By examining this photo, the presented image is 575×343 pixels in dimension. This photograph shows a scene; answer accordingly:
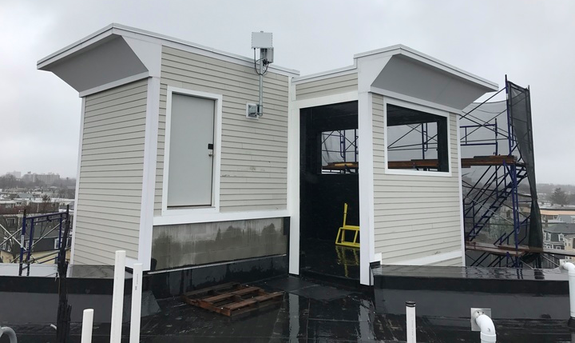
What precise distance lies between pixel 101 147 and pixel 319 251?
436 cm

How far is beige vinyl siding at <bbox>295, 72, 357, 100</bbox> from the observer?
15.7 feet

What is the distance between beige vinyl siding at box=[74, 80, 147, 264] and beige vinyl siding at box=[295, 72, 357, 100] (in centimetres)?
257

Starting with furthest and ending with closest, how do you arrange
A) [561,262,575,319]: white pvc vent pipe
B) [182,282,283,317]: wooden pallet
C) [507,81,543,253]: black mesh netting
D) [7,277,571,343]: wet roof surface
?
[507,81,543,253]: black mesh netting → [182,282,283,317]: wooden pallet → [561,262,575,319]: white pvc vent pipe → [7,277,571,343]: wet roof surface

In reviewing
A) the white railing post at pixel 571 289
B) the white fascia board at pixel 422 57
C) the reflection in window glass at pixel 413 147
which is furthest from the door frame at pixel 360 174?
the reflection in window glass at pixel 413 147

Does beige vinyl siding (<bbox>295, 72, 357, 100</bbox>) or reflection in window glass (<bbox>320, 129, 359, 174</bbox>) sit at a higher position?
beige vinyl siding (<bbox>295, 72, 357, 100</bbox>)

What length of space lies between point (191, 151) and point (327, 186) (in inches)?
154

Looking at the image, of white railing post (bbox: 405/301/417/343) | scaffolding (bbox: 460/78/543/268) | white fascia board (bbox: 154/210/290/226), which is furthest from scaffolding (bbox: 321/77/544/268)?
white railing post (bbox: 405/301/417/343)

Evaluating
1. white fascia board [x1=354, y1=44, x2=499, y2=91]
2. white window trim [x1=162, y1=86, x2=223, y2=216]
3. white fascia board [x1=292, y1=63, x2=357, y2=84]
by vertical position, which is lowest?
white window trim [x1=162, y1=86, x2=223, y2=216]

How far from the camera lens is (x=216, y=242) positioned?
4.56 metres

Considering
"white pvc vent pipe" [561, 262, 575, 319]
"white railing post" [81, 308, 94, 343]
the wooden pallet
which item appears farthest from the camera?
the wooden pallet

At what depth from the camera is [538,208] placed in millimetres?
8461

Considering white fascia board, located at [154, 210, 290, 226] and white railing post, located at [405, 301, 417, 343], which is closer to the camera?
white railing post, located at [405, 301, 417, 343]

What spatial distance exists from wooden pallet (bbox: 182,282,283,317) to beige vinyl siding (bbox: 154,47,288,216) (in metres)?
1.15

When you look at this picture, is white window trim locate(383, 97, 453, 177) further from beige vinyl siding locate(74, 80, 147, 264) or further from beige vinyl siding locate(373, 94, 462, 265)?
beige vinyl siding locate(74, 80, 147, 264)
